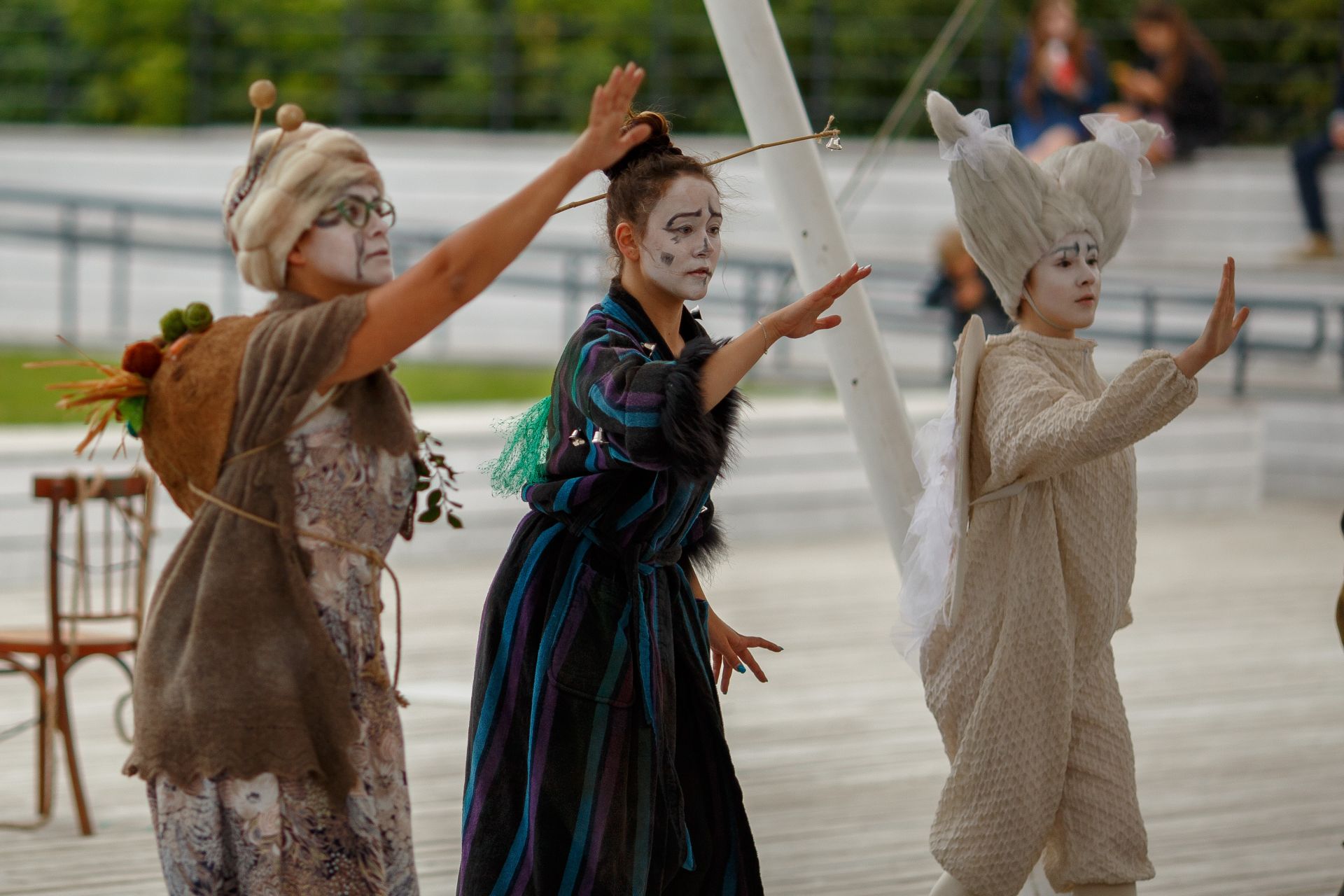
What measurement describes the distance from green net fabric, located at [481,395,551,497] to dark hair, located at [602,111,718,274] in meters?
0.28

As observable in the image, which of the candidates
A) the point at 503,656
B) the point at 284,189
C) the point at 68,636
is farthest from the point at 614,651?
the point at 68,636

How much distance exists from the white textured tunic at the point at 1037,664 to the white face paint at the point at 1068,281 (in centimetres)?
5

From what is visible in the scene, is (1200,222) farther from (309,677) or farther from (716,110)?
(309,677)

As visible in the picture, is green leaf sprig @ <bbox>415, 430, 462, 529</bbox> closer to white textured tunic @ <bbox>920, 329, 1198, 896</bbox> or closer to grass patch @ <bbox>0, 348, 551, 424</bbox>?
white textured tunic @ <bbox>920, 329, 1198, 896</bbox>

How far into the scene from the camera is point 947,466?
2.73 meters

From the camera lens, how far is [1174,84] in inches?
400

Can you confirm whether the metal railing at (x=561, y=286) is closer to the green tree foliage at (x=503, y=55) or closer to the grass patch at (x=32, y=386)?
the grass patch at (x=32, y=386)

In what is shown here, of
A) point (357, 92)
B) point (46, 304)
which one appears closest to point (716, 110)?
point (357, 92)

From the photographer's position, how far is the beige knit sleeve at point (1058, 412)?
95.0 inches

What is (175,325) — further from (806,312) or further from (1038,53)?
(1038,53)

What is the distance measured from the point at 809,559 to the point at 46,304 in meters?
6.89

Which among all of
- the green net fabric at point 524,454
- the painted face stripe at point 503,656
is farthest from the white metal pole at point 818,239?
the painted face stripe at point 503,656

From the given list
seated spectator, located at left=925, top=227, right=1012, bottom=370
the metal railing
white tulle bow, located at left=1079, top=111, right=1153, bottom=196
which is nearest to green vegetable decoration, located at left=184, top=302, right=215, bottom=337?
white tulle bow, located at left=1079, top=111, right=1153, bottom=196

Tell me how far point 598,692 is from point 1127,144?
124 centimetres
